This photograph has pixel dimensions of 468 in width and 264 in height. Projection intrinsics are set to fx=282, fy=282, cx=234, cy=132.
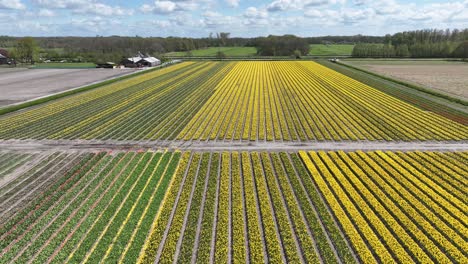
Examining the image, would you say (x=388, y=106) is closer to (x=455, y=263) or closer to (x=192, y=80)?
(x=455, y=263)

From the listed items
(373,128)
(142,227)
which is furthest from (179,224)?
(373,128)

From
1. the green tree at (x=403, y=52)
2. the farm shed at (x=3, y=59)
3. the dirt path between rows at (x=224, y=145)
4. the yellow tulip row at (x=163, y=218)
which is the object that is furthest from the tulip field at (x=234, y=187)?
the green tree at (x=403, y=52)

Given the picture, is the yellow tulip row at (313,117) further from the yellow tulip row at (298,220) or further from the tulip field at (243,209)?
the yellow tulip row at (298,220)

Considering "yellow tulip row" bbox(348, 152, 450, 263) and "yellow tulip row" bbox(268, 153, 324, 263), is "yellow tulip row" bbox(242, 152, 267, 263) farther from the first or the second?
"yellow tulip row" bbox(348, 152, 450, 263)

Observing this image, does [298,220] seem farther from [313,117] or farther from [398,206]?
[313,117]

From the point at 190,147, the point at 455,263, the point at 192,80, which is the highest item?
the point at 192,80

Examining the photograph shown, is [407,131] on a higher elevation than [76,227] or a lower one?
higher
